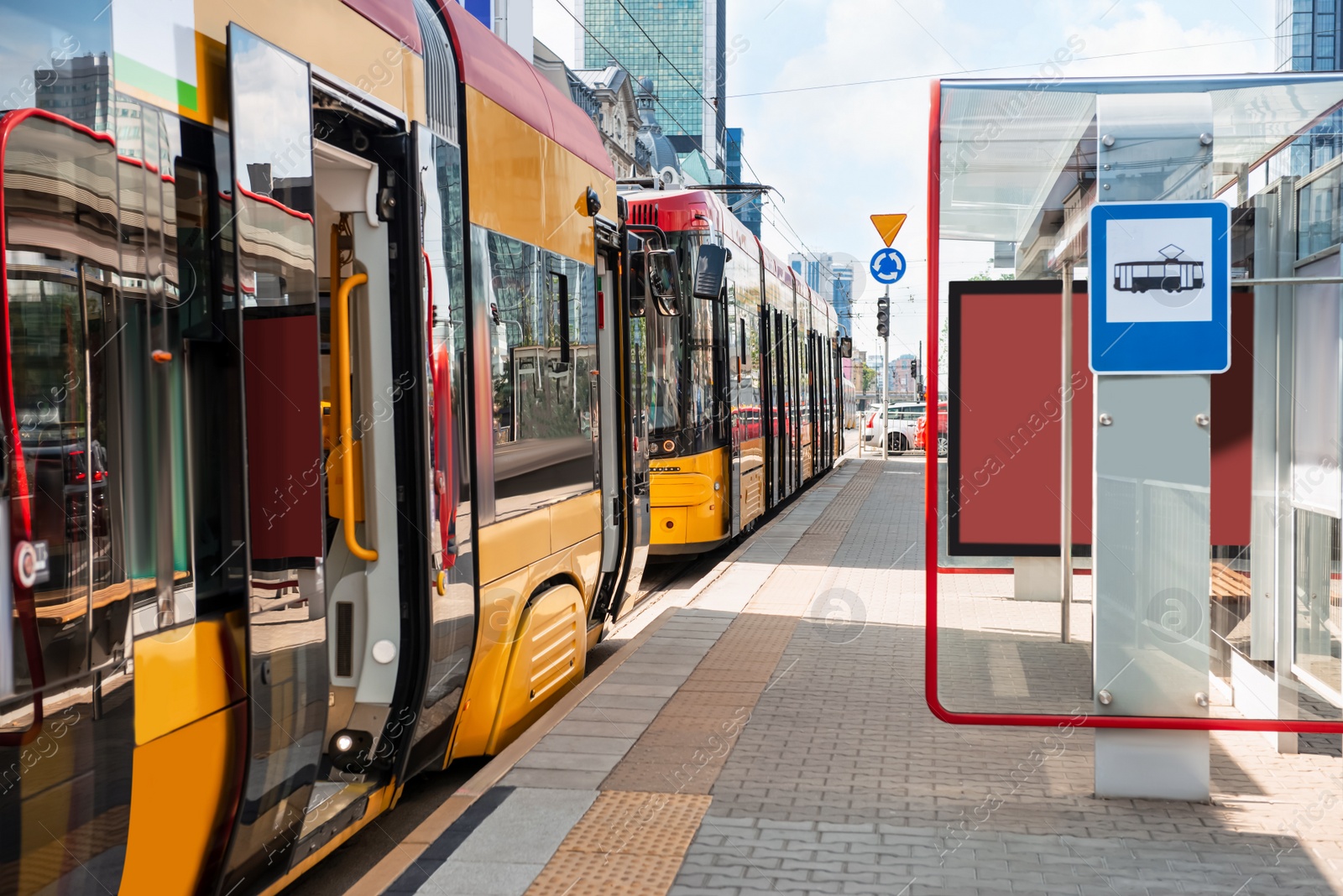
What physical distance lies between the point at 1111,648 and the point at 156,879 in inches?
143

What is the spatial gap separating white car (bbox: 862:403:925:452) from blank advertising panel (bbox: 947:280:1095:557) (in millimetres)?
33079

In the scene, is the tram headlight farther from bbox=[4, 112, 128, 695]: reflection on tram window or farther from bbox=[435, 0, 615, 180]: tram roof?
bbox=[435, 0, 615, 180]: tram roof

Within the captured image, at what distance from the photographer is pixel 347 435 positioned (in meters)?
4.27

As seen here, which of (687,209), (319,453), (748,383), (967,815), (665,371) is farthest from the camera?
(748,383)

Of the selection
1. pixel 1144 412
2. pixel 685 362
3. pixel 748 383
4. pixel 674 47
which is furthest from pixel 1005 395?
pixel 674 47

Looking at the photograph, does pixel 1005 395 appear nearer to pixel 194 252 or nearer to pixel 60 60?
pixel 194 252

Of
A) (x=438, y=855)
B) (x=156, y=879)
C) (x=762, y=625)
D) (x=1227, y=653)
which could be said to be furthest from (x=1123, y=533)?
(x=762, y=625)

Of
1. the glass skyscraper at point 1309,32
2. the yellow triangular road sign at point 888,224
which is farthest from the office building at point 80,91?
the glass skyscraper at point 1309,32

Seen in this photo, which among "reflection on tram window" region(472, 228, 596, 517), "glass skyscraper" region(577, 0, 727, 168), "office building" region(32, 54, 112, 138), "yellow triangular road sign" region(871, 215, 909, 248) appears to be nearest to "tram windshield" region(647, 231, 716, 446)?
"yellow triangular road sign" region(871, 215, 909, 248)

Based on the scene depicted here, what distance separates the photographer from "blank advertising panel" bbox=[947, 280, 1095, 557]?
17.7ft

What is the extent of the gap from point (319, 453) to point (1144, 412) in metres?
3.20

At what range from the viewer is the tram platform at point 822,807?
4.19 metres

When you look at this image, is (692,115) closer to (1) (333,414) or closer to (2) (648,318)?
(2) (648,318)

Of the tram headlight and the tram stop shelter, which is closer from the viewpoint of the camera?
the tram headlight
